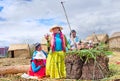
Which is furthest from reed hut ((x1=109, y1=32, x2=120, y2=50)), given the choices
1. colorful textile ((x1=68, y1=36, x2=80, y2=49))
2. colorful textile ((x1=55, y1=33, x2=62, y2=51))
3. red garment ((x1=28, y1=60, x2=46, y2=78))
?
colorful textile ((x1=55, y1=33, x2=62, y2=51))

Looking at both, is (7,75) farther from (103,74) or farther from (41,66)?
(103,74)

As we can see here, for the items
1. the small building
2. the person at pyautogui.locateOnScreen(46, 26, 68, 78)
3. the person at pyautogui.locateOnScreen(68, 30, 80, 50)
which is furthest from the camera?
the small building

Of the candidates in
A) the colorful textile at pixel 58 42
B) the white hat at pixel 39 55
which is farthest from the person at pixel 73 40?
the white hat at pixel 39 55

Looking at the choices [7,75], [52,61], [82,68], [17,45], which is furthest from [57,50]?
[17,45]

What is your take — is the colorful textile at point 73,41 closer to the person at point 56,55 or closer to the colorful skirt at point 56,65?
the person at point 56,55

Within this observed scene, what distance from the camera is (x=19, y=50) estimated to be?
2261cm

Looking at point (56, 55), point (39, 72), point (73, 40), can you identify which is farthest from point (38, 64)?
point (73, 40)

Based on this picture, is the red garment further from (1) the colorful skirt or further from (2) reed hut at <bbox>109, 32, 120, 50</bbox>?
(2) reed hut at <bbox>109, 32, 120, 50</bbox>

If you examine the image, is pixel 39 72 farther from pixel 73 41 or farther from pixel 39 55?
pixel 73 41

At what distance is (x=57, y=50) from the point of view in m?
11.5

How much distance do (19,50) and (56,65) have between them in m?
11.2

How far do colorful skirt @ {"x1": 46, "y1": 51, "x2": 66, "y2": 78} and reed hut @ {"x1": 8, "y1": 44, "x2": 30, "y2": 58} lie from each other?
427 inches

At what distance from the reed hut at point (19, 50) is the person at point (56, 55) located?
1080 centimetres

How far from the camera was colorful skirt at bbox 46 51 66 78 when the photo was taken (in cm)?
1153
